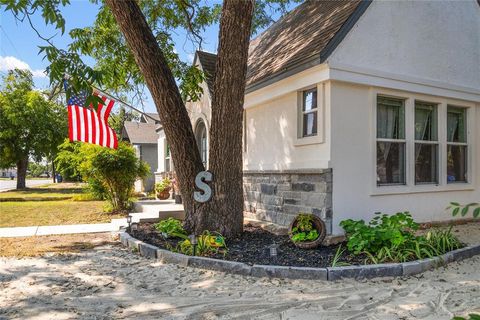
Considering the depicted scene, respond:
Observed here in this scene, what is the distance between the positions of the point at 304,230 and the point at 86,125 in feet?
20.9

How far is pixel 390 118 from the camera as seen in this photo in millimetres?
7336

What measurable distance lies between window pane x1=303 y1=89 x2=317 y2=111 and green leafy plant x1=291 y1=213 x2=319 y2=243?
2.09 meters

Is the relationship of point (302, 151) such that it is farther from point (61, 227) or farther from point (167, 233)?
point (61, 227)

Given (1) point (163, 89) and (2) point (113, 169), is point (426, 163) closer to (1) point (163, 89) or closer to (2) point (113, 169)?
(1) point (163, 89)

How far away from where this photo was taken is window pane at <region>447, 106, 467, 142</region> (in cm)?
839

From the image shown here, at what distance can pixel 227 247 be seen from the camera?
5996 mm

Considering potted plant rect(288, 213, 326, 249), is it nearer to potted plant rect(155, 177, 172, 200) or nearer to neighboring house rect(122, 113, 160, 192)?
potted plant rect(155, 177, 172, 200)

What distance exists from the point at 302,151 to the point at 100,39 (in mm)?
5447

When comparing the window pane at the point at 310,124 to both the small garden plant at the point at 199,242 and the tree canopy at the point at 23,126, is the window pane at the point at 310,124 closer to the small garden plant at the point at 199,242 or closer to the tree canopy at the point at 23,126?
the small garden plant at the point at 199,242

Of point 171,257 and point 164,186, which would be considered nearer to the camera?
point 171,257

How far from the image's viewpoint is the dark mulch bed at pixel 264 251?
5.16 meters

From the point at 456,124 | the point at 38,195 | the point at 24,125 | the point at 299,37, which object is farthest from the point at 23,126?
the point at 456,124

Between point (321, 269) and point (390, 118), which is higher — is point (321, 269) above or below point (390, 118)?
below

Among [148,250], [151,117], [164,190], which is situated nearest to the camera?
[148,250]
